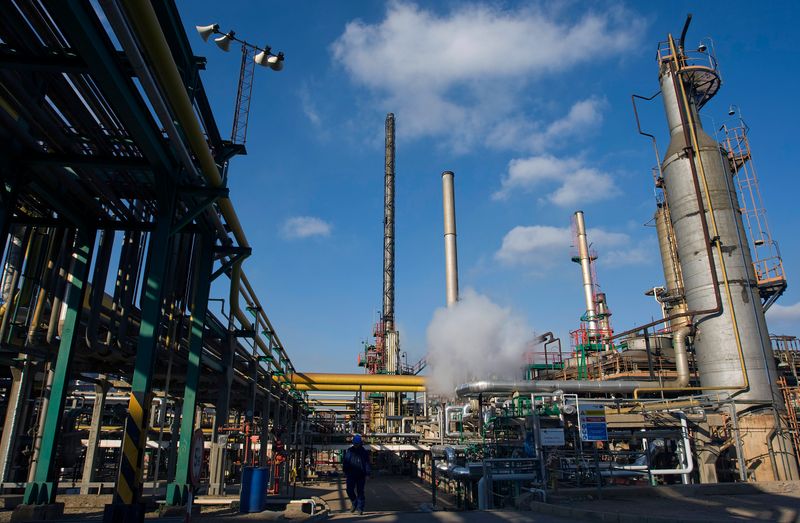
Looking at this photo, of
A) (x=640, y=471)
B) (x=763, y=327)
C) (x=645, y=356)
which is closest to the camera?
(x=640, y=471)

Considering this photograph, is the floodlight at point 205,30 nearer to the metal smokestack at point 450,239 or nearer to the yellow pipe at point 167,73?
the yellow pipe at point 167,73

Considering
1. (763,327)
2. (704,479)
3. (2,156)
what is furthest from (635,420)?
(2,156)

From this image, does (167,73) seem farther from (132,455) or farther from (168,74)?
(132,455)

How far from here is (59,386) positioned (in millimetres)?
8367

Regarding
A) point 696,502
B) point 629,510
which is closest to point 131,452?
point 629,510

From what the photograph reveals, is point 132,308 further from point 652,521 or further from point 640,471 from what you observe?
point 640,471

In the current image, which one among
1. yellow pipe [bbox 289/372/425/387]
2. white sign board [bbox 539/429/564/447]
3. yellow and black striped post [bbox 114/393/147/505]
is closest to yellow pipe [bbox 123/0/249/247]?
yellow and black striped post [bbox 114/393/147/505]

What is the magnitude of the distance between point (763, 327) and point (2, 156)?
22118mm

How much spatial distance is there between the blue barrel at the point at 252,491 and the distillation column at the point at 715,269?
15.4m

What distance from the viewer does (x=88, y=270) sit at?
30.3 ft

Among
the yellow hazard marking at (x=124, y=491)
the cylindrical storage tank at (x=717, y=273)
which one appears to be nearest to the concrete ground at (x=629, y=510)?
the yellow hazard marking at (x=124, y=491)

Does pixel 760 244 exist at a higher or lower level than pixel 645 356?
higher

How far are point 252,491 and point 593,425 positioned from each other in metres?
8.32

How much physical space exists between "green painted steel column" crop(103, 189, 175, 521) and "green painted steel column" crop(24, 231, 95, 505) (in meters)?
1.73
